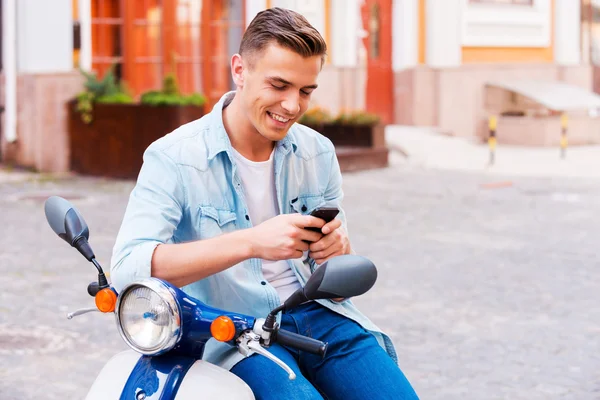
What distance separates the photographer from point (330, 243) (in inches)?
104

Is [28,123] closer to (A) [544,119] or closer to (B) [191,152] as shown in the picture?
(A) [544,119]

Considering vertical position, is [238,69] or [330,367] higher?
[238,69]

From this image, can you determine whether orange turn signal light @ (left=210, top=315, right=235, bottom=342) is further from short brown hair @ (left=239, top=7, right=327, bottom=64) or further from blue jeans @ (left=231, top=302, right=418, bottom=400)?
short brown hair @ (left=239, top=7, right=327, bottom=64)

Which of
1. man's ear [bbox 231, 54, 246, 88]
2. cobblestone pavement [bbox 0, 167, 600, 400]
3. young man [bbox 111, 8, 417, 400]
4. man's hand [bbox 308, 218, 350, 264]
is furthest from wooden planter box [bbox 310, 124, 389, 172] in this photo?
man's hand [bbox 308, 218, 350, 264]

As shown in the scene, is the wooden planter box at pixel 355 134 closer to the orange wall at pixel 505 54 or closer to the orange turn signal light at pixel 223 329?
the orange wall at pixel 505 54

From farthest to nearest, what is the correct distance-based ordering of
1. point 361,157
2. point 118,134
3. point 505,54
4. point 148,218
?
point 505,54 → point 361,157 → point 118,134 → point 148,218

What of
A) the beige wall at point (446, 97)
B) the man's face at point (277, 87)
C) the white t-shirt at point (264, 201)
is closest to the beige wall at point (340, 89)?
the beige wall at point (446, 97)

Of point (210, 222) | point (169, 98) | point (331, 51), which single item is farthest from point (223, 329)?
point (331, 51)

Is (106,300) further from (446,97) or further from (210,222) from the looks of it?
(446,97)

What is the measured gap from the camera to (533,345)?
5930 mm

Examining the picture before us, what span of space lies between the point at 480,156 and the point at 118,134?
6746mm

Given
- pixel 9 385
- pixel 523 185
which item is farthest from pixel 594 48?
pixel 9 385

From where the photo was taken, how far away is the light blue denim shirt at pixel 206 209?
2717 millimetres

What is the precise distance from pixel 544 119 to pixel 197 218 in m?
17.7
